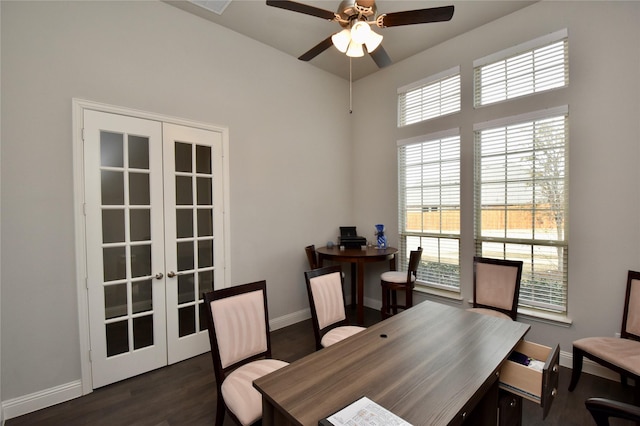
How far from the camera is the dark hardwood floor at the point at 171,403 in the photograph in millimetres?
2041

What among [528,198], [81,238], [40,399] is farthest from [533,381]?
[40,399]

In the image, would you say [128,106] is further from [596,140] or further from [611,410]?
[596,140]

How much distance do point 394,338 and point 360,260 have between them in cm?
170

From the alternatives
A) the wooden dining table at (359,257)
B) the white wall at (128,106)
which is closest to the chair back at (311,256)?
the wooden dining table at (359,257)

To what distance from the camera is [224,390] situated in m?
1.67

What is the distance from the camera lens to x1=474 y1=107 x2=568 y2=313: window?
2.77 meters

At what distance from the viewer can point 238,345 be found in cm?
187

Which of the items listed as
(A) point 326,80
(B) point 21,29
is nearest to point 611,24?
(A) point 326,80

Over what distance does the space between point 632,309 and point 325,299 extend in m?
2.48

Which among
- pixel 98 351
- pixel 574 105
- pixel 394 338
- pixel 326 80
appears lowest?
pixel 98 351

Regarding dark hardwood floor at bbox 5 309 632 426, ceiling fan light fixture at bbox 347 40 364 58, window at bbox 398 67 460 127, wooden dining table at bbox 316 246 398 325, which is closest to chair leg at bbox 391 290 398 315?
wooden dining table at bbox 316 246 398 325

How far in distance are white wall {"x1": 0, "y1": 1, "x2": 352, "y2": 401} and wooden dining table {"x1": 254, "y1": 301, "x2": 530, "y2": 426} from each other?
2108 millimetres

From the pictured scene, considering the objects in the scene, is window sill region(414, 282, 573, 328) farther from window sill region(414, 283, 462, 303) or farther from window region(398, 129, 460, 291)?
window region(398, 129, 460, 291)

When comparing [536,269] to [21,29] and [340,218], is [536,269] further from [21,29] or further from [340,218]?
[21,29]
